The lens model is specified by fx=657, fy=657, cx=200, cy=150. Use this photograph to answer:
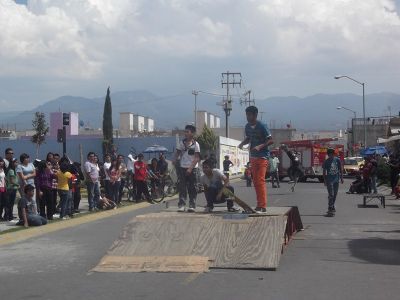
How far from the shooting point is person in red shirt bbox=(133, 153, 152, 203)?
23375mm

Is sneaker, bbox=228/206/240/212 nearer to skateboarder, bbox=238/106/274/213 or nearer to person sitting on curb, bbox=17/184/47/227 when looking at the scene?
skateboarder, bbox=238/106/274/213

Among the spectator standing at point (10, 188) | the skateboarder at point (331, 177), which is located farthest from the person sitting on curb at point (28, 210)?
the skateboarder at point (331, 177)

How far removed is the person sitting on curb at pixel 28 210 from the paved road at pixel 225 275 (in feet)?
5.99

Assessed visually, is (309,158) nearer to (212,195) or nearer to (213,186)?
(213,186)

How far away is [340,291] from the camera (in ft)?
26.5

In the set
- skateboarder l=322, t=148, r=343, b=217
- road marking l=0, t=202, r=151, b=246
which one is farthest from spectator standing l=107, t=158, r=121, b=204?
skateboarder l=322, t=148, r=343, b=217

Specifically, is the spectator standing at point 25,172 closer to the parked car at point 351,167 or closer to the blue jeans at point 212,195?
the blue jeans at point 212,195

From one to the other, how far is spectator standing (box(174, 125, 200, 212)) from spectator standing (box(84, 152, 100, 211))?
7200 millimetres

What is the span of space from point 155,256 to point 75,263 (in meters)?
1.36

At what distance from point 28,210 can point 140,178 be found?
7.85m

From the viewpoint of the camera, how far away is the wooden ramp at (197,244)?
948cm

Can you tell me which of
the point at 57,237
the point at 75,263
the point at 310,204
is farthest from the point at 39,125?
the point at 75,263

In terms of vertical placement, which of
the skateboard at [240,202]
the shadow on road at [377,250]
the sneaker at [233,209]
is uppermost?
the skateboard at [240,202]

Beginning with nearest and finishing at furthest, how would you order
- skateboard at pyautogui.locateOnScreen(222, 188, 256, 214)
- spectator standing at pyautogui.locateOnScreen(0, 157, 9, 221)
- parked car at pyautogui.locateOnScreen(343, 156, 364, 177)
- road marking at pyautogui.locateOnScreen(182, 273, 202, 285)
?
1. road marking at pyautogui.locateOnScreen(182, 273, 202, 285)
2. skateboard at pyautogui.locateOnScreen(222, 188, 256, 214)
3. spectator standing at pyautogui.locateOnScreen(0, 157, 9, 221)
4. parked car at pyautogui.locateOnScreen(343, 156, 364, 177)
